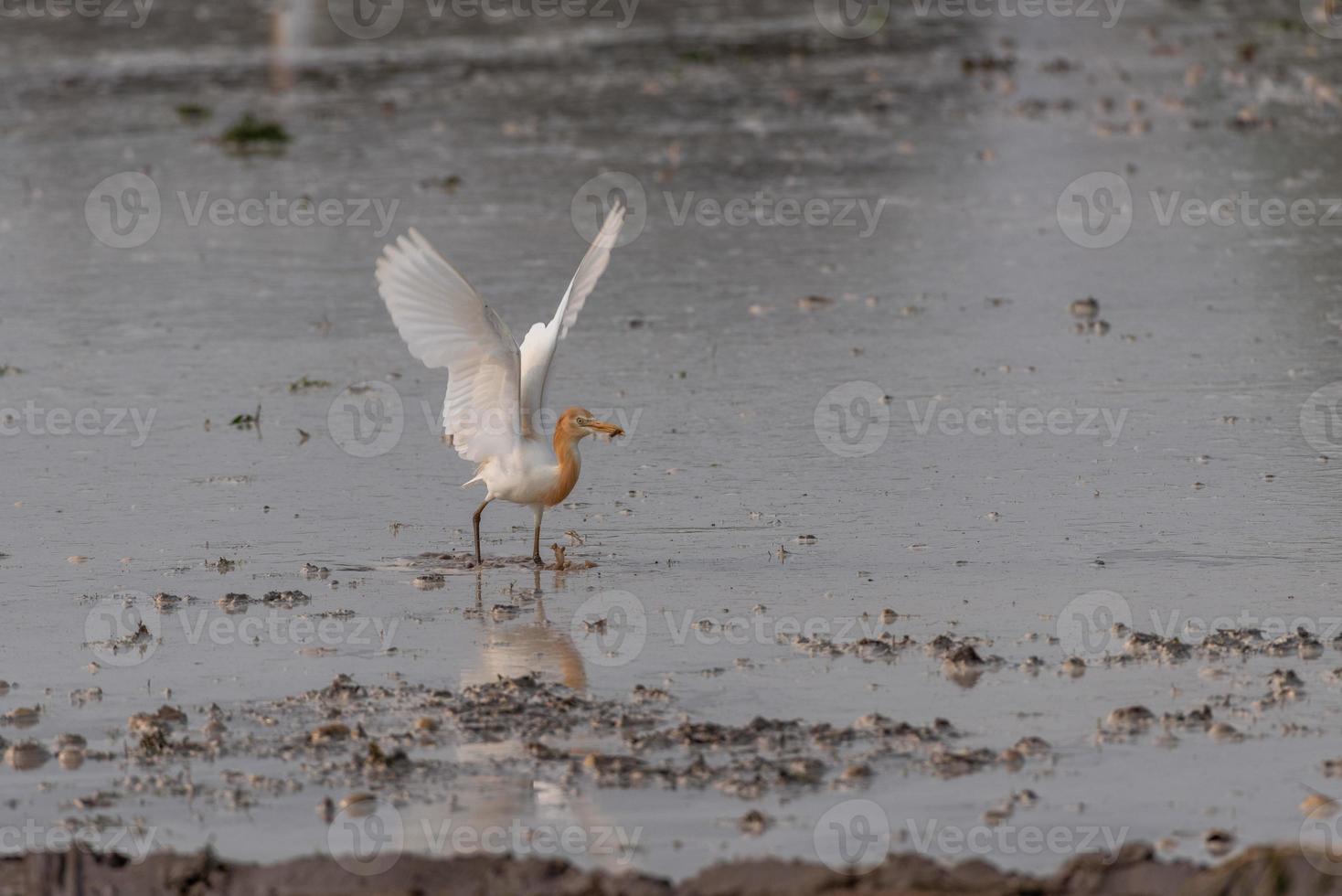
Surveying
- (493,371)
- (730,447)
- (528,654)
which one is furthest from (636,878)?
(730,447)

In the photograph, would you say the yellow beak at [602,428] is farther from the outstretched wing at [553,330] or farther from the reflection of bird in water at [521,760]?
the reflection of bird in water at [521,760]

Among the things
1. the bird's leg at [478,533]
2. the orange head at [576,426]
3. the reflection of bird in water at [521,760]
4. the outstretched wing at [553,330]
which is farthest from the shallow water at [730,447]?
the outstretched wing at [553,330]

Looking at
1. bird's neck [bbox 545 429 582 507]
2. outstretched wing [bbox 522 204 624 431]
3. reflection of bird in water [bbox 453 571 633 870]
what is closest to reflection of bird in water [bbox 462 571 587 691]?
reflection of bird in water [bbox 453 571 633 870]

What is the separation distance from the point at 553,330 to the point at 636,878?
369 cm

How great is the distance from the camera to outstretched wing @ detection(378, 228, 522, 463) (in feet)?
26.0

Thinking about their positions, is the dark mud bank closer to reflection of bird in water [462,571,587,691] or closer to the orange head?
reflection of bird in water [462,571,587,691]

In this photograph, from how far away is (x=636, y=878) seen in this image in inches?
194

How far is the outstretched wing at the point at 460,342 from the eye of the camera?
7.93m

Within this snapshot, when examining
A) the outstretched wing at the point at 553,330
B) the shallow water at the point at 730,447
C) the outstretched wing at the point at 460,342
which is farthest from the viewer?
the outstretched wing at the point at 553,330

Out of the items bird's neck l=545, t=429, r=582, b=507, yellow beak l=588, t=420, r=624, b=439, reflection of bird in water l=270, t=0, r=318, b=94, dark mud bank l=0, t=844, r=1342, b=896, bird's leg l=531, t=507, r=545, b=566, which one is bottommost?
dark mud bank l=0, t=844, r=1342, b=896

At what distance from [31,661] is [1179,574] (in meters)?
4.26

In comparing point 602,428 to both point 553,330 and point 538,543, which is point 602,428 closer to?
point 553,330

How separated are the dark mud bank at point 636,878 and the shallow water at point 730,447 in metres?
0.32

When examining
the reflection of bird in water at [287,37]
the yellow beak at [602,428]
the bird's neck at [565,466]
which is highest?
the reflection of bird in water at [287,37]
